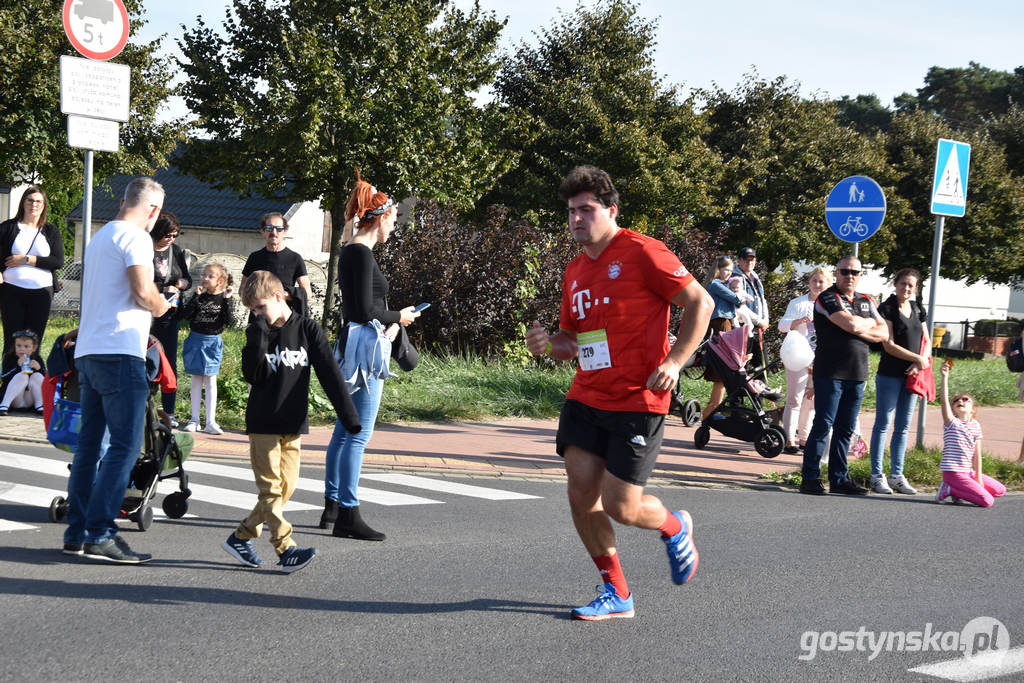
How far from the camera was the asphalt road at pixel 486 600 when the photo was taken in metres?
4.32

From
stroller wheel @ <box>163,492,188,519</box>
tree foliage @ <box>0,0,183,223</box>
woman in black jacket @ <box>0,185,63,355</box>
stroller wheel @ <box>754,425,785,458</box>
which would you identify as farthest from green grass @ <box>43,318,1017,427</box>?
tree foliage @ <box>0,0,183,223</box>

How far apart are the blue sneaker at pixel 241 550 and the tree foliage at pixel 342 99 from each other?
18.3m

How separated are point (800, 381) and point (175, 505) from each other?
6.54m

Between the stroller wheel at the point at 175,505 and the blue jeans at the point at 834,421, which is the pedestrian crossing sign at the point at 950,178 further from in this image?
the stroller wheel at the point at 175,505

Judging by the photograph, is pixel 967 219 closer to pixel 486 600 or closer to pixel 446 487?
pixel 446 487

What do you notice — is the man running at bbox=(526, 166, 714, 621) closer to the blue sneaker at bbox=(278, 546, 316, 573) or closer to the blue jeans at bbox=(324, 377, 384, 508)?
the blue sneaker at bbox=(278, 546, 316, 573)

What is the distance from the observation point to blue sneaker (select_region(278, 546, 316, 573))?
18.3 feet

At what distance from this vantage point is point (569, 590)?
5531mm

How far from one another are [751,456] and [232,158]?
1835 cm

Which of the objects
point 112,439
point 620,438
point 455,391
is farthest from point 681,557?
point 455,391

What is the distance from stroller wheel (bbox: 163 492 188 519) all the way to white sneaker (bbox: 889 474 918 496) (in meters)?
5.73

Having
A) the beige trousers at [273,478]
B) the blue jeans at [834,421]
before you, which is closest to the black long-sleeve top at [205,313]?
the beige trousers at [273,478]

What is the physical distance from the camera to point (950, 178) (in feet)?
35.5

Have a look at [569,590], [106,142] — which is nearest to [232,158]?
[106,142]
